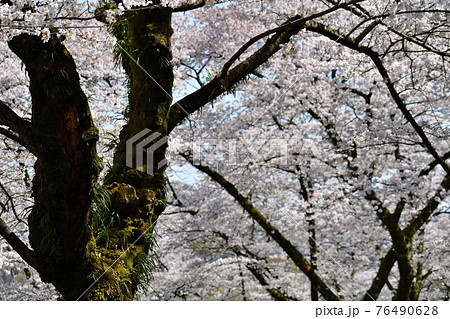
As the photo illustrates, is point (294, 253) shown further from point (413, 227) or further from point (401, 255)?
point (413, 227)

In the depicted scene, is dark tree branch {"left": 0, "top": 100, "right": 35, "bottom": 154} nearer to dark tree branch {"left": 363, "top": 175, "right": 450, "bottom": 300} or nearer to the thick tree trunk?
the thick tree trunk

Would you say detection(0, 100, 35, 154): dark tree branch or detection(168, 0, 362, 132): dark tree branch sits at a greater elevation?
detection(168, 0, 362, 132): dark tree branch

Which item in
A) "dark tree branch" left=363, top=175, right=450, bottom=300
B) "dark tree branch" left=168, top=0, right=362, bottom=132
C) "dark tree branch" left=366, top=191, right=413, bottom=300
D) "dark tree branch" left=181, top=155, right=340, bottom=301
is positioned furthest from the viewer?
"dark tree branch" left=363, top=175, right=450, bottom=300

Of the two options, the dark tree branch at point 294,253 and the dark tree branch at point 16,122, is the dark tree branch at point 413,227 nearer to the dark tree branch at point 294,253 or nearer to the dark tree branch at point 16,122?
the dark tree branch at point 294,253

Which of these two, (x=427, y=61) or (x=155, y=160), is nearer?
(x=155, y=160)

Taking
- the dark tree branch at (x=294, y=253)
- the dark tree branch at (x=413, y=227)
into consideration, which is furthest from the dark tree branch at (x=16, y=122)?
the dark tree branch at (x=413, y=227)

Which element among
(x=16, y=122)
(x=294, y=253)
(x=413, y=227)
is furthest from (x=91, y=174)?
(x=413, y=227)

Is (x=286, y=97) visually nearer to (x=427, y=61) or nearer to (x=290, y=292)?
(x=427, y=61)

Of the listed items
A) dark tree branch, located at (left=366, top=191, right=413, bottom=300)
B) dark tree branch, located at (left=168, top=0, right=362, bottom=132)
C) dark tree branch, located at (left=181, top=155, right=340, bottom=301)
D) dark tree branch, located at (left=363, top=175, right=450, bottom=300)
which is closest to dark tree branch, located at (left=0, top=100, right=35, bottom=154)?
dark tree branch, located at (left=168, top=0, right=362, bottom=132)

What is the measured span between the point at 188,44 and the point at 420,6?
645 cm

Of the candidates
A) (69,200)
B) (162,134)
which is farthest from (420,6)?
(69,200)

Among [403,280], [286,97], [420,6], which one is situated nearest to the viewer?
[420,6]

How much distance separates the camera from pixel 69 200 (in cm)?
251

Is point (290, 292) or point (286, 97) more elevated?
point (286, 97)
